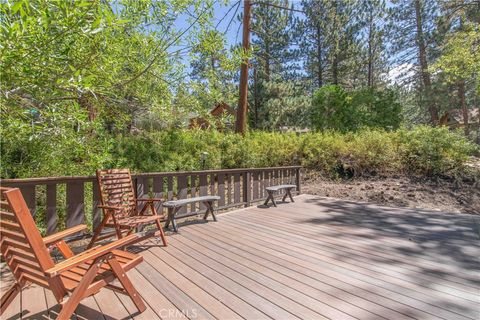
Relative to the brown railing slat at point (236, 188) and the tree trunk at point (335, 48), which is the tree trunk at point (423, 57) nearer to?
the tree trunk at point (335, 48)

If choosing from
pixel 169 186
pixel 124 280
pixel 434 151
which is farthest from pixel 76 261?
pixel 434 151

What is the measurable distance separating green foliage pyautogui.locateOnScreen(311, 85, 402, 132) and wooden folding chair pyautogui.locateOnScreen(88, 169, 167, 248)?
1262cm

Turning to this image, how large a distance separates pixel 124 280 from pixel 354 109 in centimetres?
1475

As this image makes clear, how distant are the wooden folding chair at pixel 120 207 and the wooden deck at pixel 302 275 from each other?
0.33m

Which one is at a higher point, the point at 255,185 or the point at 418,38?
the point at 418,38

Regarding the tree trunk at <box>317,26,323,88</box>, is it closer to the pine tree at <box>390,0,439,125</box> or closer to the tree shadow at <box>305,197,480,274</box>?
the pine tree at <box>390,0,439,125</box>

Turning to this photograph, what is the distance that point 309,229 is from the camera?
394cm

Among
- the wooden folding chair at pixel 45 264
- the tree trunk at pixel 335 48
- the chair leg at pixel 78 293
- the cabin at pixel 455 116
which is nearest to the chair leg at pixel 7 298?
the wooden folding chair at pixel 45 264

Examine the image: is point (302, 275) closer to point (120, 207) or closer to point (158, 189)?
point (120, 207)

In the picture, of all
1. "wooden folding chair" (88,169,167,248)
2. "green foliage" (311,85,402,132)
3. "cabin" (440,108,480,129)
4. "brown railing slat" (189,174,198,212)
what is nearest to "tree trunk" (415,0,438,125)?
"cabin" (440,108,480,129)

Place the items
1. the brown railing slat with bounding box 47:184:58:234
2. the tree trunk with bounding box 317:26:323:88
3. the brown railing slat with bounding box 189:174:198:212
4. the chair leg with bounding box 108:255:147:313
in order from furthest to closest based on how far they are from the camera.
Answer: the tree trunk with bounding box 317:26:323:88 → the brown railing slat with bounding box 189:174:198:212 → the brown railing slat with bounding box 47:184:58:234 → the chair leg with bounding box 108:255:147:313

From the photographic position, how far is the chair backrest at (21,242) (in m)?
1.57

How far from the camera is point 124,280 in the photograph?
1.83 meters

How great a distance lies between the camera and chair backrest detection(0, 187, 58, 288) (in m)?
1.57
